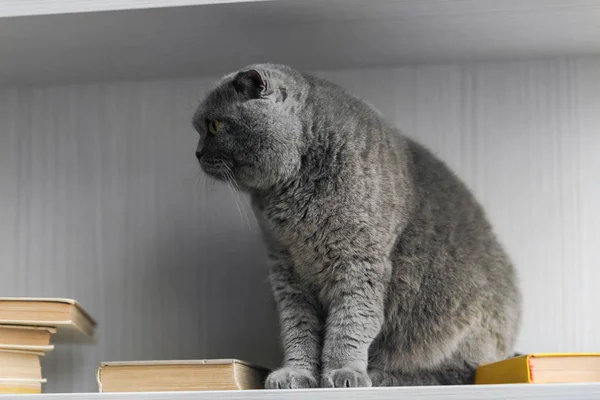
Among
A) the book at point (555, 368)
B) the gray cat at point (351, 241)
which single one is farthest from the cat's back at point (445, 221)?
the book at point (555, 368)

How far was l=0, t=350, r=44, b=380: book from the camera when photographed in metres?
1.09

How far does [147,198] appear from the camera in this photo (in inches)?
56.5

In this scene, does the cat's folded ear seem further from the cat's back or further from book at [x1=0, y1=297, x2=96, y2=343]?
book at [x1=0, y1=297, x2=96, y2=343]

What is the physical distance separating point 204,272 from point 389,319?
389 millimetres

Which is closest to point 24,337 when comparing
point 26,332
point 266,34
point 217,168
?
point 26,332

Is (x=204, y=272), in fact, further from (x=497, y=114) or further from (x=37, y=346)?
(x=497, y=114)

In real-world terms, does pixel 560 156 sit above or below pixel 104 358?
above

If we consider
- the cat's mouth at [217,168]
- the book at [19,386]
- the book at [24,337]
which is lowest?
the book at [19,386]

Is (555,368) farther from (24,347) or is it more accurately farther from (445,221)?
(24,347)

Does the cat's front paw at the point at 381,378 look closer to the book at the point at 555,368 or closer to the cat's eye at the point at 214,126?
the book at the point at 555,368

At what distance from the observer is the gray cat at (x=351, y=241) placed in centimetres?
112

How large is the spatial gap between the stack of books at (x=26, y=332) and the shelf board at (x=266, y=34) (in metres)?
0.41

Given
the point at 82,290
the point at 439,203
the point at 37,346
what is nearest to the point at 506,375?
the point at 439,203

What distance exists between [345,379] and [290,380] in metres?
0.08
